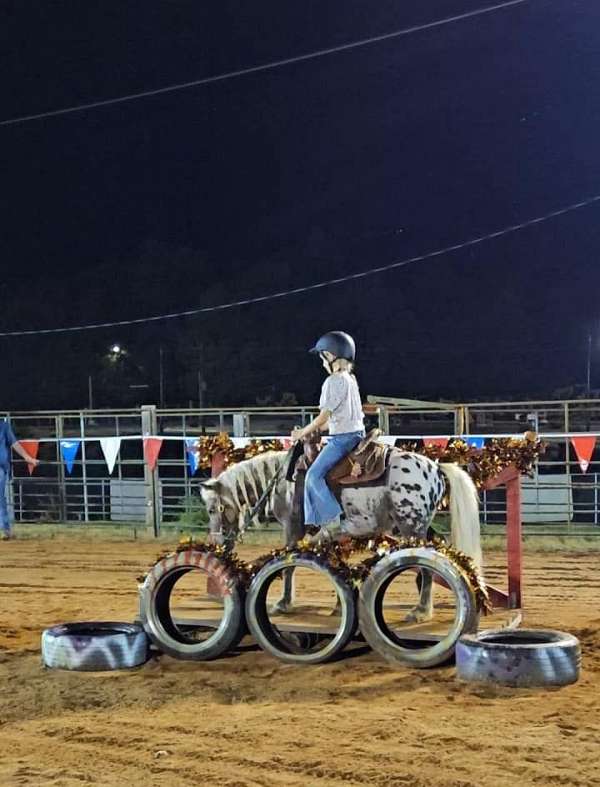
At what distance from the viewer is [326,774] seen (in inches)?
202

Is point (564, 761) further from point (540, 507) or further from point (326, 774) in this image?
point (540, 507)

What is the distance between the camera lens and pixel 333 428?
8117 millimetres

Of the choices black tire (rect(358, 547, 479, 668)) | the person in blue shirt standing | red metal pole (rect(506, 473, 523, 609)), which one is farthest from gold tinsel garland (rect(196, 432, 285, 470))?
the person in blue shirt standing

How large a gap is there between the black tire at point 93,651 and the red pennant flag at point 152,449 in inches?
331

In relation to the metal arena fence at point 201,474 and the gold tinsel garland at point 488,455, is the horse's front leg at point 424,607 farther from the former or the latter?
the metal arena fence at point 201,474

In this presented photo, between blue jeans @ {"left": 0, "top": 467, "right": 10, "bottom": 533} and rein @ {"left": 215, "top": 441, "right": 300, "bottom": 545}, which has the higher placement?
rein @ {"left": 215, "top": 441, "right": 300, "bottom": 545}

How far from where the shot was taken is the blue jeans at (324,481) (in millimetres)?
8117

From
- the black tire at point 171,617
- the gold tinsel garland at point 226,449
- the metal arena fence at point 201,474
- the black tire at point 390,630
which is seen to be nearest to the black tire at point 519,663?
the black tire at point 390,630

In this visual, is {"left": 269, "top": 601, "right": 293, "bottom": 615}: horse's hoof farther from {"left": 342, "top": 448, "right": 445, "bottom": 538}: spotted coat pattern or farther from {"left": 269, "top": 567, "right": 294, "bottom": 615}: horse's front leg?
{"left": 342, "top": 448, "right": 445, "bottom": 538}: spotted coat pattern

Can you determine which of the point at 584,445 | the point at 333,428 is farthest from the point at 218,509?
the point at 584,445

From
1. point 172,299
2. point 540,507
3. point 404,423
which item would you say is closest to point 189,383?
point 172,299

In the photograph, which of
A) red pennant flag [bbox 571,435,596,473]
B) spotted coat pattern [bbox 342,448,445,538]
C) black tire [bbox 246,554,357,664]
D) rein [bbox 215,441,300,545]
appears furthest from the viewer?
red pennant flag [bbox 571,435,596,473]

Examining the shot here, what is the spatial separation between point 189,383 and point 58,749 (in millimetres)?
40571

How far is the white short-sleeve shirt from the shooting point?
317 inches
